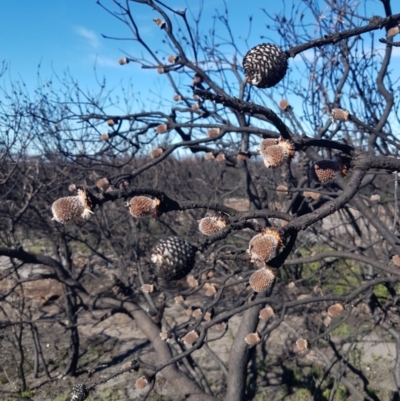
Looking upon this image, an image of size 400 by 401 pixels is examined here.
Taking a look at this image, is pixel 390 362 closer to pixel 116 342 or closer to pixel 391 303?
pixel 391 303

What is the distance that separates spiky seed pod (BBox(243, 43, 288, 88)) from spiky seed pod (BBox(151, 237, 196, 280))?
42 cm

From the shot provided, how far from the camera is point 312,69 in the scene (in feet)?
17.9

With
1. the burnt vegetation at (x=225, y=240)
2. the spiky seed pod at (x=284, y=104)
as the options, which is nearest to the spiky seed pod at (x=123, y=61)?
the burnt vegetation at (x=225, y=240)

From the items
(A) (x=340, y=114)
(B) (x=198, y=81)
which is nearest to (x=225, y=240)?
(B) (x=198, y=81)

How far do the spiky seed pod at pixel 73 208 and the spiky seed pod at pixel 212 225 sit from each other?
0.28m

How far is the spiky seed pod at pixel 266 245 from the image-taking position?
90cm

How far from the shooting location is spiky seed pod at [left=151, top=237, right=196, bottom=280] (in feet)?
3.57

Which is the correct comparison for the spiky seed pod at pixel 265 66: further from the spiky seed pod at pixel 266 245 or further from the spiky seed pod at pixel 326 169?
the spiky seed pod at pixel 266 245

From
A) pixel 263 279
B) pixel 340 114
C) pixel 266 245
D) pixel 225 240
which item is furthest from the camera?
pixel 225 240

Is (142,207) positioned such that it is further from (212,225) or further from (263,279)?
(263,279)

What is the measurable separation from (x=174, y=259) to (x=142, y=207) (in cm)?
14

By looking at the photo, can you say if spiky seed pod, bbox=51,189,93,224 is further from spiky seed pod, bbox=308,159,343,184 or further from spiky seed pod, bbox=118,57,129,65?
spiky seed pod, bbox=118,57,129,65

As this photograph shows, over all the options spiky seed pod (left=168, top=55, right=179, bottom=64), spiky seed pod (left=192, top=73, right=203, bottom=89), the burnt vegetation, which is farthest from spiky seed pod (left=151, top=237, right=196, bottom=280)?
spiky seed pod (left=168, top=55, right=179, bottom=64)

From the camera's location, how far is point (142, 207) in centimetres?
111
